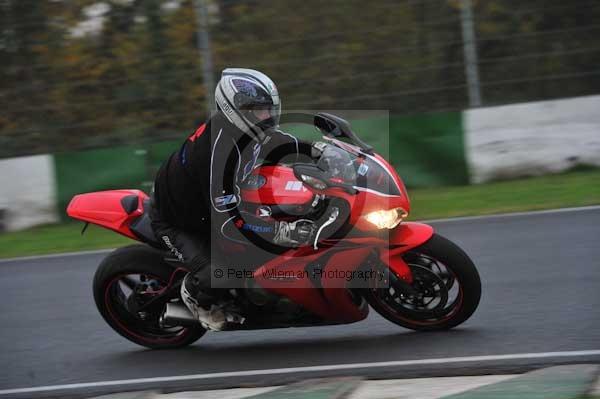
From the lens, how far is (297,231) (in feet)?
17.8

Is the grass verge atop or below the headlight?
below

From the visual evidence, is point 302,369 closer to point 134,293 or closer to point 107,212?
point 134,293

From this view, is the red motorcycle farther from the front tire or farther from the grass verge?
the grass verge

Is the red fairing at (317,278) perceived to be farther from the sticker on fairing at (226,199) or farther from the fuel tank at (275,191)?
the sticker on fairing at (226,199)

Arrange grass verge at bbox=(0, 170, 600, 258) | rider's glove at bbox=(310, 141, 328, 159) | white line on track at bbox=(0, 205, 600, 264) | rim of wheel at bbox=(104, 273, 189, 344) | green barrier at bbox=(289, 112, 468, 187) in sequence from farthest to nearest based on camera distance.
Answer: green barrier at bbox=(289, 112, 468, 187) < grass verge at bbox=(0, 170, 600, 258) < white line on track at bbox=(0, 205, 600, 264) < rim of wheel at bbox=(104, 273, 189, 344) < rider's glove at bbox=(310, 141, 328, 159)

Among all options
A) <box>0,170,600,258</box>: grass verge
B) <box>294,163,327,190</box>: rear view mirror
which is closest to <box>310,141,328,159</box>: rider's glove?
<box>294,163,327,190</box>: rear view mirror

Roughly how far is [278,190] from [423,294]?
113 centimetres

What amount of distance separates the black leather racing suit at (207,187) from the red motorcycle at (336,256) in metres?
0.10

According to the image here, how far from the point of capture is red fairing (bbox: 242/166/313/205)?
539 cm

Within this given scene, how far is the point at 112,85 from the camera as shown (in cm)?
1166

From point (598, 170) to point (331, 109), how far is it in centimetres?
334

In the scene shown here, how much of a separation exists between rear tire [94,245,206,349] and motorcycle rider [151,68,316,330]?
284 mm

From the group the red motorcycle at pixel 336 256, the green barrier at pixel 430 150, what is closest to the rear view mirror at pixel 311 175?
the red motorcycle at pixel 336 256

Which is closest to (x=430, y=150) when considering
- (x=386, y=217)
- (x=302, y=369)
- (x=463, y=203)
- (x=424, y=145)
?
(x=424, y=145)
